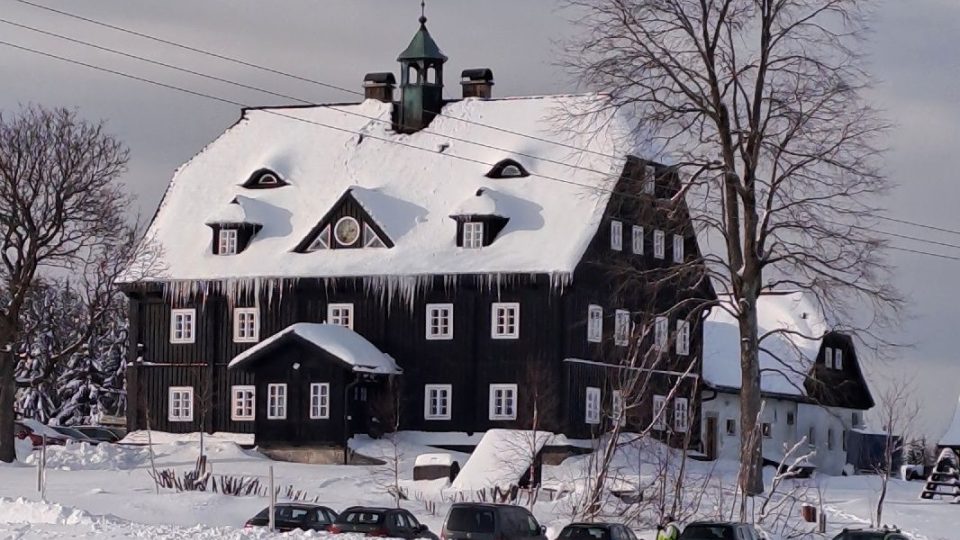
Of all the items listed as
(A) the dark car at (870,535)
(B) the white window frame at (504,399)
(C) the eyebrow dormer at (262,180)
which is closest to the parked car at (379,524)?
(A) the dark car at (870,535)

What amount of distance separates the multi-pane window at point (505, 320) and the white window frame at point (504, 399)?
1548mm

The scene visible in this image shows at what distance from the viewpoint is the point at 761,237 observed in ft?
174

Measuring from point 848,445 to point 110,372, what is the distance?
36948 millimetres

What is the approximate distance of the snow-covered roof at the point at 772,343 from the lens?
71.2 meters

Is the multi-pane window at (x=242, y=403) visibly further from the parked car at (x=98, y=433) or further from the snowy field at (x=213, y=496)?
the parked car at (x=98, y=433)

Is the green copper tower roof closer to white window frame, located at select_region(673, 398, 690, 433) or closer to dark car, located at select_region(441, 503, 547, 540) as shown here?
white window frame, located at select_region(673, 398, 690, 433)

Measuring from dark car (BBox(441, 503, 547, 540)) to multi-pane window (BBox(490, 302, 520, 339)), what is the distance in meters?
24.1

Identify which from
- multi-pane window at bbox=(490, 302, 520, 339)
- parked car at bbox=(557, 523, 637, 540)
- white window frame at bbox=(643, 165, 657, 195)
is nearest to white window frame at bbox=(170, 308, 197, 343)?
multi-pane window at bbox=(490, 302, 520, 339)

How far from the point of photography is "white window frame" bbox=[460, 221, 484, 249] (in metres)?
62.5

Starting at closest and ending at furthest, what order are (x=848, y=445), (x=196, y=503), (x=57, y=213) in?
(x=196, y=503) → (x=57, y=213) → (x=848, y=445)

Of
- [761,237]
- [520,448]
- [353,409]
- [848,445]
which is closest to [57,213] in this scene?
[353,409]

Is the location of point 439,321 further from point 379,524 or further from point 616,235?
point 379,524

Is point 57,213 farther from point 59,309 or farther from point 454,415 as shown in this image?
point 59,309

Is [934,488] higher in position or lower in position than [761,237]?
lower
